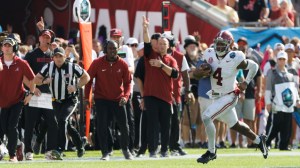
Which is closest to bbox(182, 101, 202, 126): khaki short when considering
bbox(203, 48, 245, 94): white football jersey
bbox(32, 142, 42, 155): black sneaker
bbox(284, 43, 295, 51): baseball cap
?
bbox(284, 43, 295, 51): baseball cap

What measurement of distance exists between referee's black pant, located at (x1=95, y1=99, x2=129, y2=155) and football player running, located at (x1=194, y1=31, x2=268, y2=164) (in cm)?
192

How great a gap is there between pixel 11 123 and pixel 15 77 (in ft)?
2.61

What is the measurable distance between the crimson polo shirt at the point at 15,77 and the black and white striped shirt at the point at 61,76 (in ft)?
1.39

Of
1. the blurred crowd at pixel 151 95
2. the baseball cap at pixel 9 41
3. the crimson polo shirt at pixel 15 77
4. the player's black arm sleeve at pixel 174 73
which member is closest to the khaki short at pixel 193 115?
the blurred crowd at pixel 151 95

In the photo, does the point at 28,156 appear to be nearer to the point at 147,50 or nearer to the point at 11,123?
the point at 11,123

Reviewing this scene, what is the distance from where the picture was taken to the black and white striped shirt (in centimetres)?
2109

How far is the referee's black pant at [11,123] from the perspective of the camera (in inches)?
803

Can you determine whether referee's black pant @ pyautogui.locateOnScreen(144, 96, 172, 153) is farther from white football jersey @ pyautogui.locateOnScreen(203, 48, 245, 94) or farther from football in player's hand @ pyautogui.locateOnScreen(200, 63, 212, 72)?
football in player's hand @ pyautogui.locateOnScreen(200, 63, 212, 72)

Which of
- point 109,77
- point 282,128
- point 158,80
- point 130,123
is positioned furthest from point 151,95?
point 282,128

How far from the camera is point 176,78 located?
857 inches

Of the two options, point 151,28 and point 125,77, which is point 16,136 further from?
point 151,28

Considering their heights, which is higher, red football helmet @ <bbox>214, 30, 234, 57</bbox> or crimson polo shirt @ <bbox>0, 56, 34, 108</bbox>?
red football helmet @ <bbox>214, 30, 234, 57</bbox>

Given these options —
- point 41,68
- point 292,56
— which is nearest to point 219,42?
point 41,68

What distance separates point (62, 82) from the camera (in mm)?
21141
